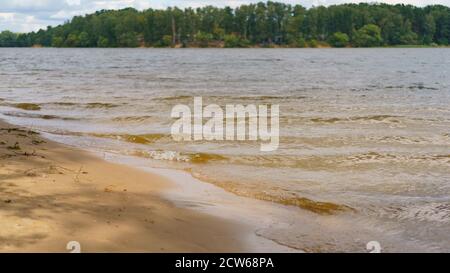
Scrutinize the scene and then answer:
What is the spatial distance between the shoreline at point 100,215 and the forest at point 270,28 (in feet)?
442

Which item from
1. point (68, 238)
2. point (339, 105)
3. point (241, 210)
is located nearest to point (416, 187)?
point (241, 210)

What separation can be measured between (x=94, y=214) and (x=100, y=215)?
0.08 meters

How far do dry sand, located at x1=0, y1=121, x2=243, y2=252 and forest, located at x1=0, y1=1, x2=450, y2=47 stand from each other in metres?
135

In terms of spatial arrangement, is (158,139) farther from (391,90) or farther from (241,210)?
(391,90)

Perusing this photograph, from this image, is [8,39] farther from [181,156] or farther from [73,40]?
[181,156]

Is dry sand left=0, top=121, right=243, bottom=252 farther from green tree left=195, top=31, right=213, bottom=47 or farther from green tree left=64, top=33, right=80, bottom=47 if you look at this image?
green tree left=64, top=33, right=80, bottom=47

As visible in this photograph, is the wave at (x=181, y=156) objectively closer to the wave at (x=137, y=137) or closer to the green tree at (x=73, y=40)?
the wave at (x=137, y=137)

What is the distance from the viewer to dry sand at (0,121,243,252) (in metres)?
5.19

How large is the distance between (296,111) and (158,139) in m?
6.37

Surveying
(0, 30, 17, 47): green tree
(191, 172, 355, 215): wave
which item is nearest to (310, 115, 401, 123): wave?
(191, 172, 355, 215): wave

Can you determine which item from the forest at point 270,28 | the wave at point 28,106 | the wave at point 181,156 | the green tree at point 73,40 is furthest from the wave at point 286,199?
the green tree at point 73,40

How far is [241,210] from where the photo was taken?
23.3 ft

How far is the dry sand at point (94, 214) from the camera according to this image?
519 centimetres

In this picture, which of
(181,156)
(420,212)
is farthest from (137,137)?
(420,212)
